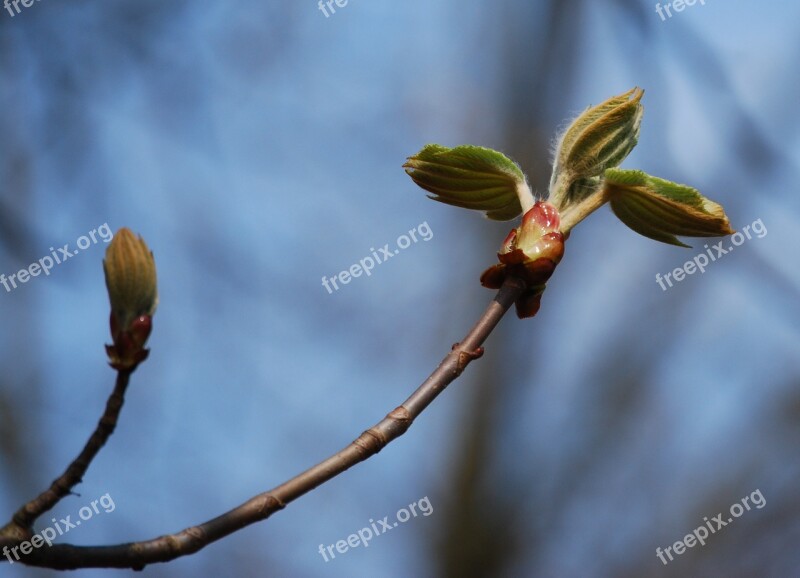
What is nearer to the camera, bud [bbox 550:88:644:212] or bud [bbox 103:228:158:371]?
bud [bbox 103:228:158:371]

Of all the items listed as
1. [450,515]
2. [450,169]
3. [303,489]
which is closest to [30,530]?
[303,489]

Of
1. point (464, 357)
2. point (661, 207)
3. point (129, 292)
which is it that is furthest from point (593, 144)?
point (129, 292)

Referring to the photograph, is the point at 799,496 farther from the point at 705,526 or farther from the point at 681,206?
the point at 681,206

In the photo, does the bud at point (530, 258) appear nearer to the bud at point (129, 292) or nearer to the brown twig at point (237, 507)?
the brown twig at point (237, 507)

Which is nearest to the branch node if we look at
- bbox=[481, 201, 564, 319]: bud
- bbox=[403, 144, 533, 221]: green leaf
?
bbox=[481, 201, 564, 319]: bud

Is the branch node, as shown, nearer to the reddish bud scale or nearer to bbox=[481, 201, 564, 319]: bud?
bbox=[481, 201, 564, 319]: bud

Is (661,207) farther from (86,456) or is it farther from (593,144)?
(86,456)
